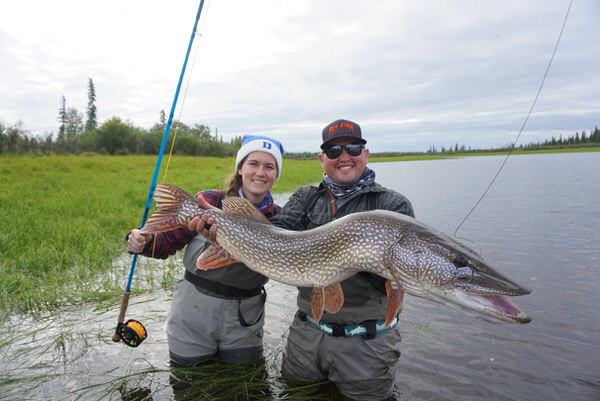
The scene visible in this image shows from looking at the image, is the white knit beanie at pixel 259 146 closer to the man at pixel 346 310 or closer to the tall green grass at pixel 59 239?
the man at pixel 346 310

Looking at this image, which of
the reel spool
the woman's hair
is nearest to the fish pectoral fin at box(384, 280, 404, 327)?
the woman's hair

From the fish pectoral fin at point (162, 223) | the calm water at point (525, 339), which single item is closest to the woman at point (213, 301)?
the fish pectoral fin at point (162, 223)

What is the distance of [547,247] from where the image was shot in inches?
311

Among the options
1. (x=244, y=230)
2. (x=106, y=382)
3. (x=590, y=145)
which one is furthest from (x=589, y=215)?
(x=590, y=145)

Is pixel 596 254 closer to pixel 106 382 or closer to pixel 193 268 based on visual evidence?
pixel 193 268

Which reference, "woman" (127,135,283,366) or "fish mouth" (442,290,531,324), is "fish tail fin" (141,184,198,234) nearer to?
"woman" (127,135,283,366)

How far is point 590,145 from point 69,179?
10106 centimetres

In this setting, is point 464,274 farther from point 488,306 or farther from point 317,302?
point 317,302

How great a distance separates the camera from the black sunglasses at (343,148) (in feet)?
9.89

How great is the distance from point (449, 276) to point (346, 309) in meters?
0.86

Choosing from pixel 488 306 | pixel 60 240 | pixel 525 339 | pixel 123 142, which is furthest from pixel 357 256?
pixel 123 142

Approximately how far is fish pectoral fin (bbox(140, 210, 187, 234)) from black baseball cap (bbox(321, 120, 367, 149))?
4.53 ft

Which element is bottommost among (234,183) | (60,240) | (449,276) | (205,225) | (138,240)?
(60,240)

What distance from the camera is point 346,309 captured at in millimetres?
2725
